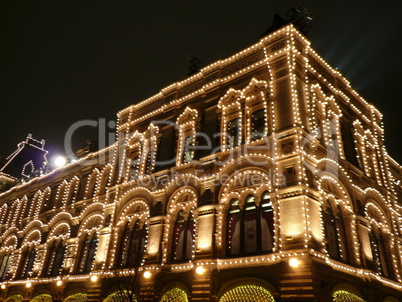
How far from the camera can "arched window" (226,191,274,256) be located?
574 inches

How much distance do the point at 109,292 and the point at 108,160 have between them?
9.83 meters

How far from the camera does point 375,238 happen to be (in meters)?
18.0

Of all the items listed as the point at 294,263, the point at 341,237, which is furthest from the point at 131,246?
the point at 341,237

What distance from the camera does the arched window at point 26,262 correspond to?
26.2 meters

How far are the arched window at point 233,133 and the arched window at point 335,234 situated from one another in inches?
200

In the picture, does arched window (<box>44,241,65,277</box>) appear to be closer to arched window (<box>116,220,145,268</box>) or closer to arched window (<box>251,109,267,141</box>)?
arched window (<box>116,220,145,268</box>)

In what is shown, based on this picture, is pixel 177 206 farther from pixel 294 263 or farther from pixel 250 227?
pixel 294 263

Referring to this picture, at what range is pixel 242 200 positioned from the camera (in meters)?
15.9

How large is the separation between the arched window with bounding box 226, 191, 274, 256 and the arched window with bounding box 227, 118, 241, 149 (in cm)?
308

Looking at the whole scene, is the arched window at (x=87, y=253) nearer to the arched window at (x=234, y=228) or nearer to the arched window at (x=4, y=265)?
the arched window at (x=4, y=265)

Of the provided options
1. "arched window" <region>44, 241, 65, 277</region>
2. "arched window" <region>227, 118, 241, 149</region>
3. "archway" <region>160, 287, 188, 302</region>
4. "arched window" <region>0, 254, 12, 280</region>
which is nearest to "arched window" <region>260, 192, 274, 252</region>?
"arched window" <region>227, 118, 241, 149</region>

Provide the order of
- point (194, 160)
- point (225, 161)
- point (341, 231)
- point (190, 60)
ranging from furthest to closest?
point (190, 60) < point (194, 160) < point (225, 161) < point (341, 231)

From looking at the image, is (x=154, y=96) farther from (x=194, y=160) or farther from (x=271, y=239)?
(x=271, y=239)

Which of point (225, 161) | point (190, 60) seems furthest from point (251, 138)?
point (190, 60)
